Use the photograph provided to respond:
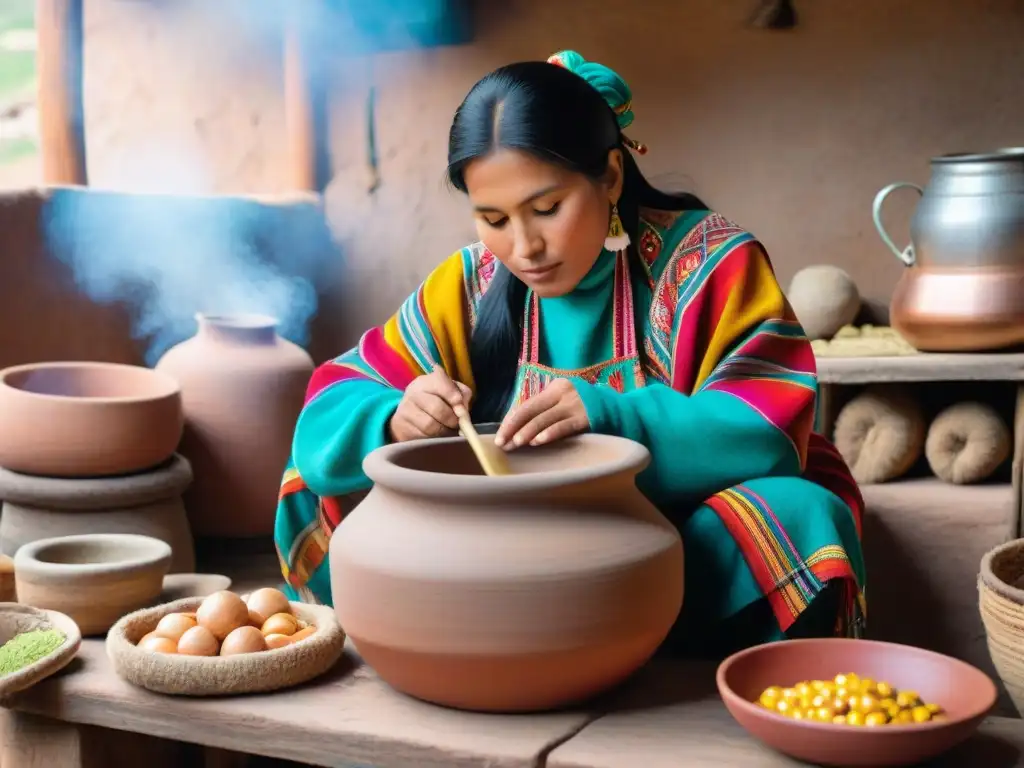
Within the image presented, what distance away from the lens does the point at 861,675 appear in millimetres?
1744

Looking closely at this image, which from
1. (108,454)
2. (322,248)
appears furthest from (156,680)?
(322,248)

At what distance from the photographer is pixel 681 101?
4043 millimetres

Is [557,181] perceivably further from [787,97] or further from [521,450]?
[787,97]

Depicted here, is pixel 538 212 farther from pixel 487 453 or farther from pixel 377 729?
pixel 377 729

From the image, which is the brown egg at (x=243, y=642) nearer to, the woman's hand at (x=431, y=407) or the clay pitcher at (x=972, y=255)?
the woman's hand at (x=431, y=407)

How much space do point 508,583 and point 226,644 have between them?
0.54 m

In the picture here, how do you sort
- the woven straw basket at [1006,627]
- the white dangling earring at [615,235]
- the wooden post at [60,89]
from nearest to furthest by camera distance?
the woven straw basket at [1006,627], the white dangling earring at [615,235], the wooden post at [60,89]

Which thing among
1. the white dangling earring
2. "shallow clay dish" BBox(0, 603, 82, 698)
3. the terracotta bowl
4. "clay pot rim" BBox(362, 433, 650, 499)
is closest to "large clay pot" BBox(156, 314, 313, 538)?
the terracotta bowl

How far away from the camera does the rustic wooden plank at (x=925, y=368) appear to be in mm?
3133

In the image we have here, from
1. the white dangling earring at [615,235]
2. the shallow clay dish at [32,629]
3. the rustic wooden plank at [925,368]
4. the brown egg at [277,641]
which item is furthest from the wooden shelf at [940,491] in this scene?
the shallow clay dish at [32,629]

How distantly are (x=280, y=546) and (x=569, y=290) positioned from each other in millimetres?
744

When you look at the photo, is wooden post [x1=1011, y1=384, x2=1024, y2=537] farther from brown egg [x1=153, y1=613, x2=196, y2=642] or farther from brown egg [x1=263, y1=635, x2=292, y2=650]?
brown egg [x1=153, y1=613, x2=196, y2=642]

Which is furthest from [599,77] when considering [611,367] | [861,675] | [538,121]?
[861,675]

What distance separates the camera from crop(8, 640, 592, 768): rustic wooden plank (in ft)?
5.39
